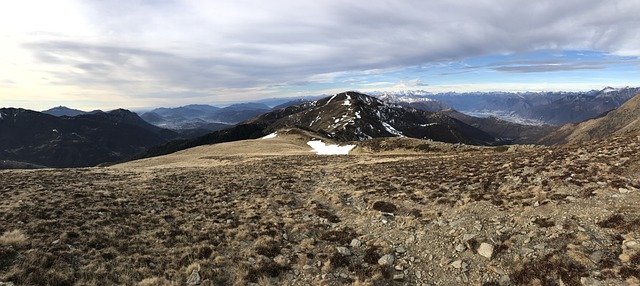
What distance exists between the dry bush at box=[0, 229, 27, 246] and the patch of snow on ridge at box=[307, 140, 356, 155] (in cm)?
6387

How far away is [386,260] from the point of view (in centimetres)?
1606

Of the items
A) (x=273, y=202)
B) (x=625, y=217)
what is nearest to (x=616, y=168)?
(x=625, y=217)

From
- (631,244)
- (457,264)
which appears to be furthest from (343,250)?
(631,244)

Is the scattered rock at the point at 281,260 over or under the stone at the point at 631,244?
under

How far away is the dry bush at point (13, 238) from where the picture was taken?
16.5 metres

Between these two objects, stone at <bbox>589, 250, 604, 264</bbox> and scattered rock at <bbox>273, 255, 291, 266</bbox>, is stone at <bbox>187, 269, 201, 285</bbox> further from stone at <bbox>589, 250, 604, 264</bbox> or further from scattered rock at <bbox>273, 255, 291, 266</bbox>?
stone at <bbox>589, 250, 604, 264</bbox>

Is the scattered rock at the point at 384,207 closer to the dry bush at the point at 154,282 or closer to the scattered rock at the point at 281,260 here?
the scattered rock at the point at 281,260

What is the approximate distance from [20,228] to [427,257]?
19802 mm

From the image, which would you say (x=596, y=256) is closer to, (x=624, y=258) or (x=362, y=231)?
(x=624, y=258)

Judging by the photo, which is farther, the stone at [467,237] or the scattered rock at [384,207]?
the scattered rock at [384,207]

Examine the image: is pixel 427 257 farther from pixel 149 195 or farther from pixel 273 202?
pixel 149 195

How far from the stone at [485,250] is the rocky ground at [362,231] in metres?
0.06

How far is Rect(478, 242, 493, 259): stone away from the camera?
608 inches

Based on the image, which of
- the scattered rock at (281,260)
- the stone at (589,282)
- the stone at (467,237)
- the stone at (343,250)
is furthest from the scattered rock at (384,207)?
the stone at (589,282)
